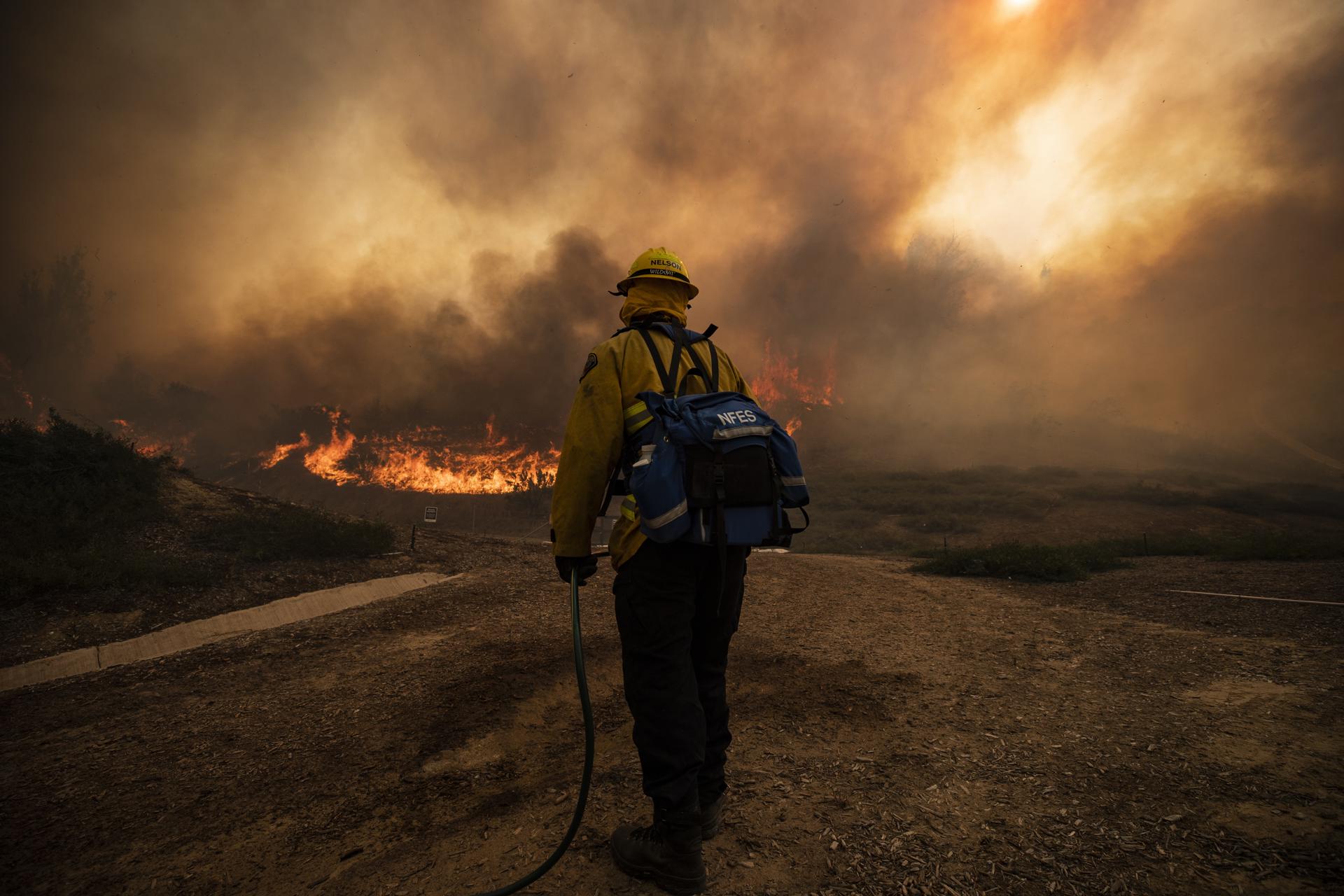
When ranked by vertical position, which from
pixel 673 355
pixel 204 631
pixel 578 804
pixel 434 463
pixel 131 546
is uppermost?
pixel 434 463

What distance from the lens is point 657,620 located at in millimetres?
2344

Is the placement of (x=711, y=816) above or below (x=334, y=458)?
below

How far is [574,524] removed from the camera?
2434 mm

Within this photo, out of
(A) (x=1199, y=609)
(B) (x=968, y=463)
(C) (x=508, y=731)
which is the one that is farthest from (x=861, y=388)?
(C) (x=508, y=731)

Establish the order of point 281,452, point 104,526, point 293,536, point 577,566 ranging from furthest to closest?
1. point 281,452
2. point 293,536
3. point 104,526
4. point 577,566

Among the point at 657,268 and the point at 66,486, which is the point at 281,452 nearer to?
the point at 66,486

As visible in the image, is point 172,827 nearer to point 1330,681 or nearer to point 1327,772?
point 1327,772

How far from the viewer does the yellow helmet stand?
3012mm

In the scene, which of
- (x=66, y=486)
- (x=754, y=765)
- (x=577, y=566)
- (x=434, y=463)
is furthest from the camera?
(x=434, y=463)

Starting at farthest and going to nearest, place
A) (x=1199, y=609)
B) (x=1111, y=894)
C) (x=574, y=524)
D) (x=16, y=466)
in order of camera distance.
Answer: (x=16, y=466)
(x=1199, y=609)
(x=574, y=524)
(x=1111, y=894)

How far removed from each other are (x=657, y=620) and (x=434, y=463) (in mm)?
55562

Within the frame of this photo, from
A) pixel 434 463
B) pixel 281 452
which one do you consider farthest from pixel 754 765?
pixel 281 452

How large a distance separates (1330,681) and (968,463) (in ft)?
184

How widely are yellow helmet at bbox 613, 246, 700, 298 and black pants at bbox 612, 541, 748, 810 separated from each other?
1.49m
